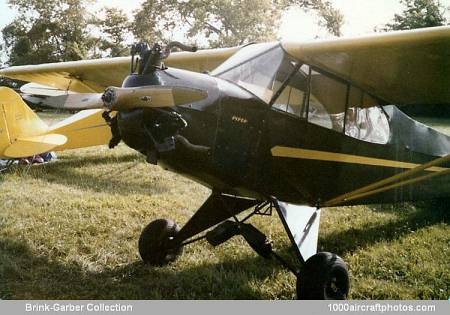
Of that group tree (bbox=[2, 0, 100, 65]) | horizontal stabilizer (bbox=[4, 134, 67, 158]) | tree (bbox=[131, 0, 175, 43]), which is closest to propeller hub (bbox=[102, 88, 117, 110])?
tree (bbox=[2, 0, 100, 65])

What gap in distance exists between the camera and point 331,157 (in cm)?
370

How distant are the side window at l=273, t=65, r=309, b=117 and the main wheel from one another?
1.75m

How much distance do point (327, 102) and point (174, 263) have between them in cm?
213

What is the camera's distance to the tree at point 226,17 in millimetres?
6495

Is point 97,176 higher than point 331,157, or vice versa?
point 331,157

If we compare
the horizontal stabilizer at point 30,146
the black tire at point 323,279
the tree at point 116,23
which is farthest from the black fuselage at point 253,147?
the tree at point 116,23

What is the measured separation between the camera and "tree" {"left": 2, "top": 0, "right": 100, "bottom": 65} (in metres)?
8.43

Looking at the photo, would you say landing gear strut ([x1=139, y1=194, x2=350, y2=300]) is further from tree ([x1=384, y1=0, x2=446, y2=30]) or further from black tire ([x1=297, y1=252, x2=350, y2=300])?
tree ([x1=384, y1=0, x2=446, y2=30])

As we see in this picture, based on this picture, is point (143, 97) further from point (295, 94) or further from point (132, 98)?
point (295, 94)

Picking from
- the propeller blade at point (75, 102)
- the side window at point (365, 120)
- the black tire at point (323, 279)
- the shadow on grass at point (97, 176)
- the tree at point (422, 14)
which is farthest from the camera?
the shadow on grass at point (97, 176)

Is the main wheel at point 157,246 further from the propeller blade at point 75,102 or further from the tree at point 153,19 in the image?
the tree at point 153,19

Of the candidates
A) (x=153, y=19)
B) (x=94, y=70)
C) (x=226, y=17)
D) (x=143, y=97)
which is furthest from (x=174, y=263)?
(x=226, y=17)

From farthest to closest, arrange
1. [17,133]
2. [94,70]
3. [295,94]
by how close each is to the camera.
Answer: [17,133] → [94,70] → [295,94]

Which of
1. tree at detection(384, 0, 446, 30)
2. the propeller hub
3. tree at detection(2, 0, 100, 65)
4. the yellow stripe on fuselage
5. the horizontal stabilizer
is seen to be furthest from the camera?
tree at detection(2, 0, 100, 65)
